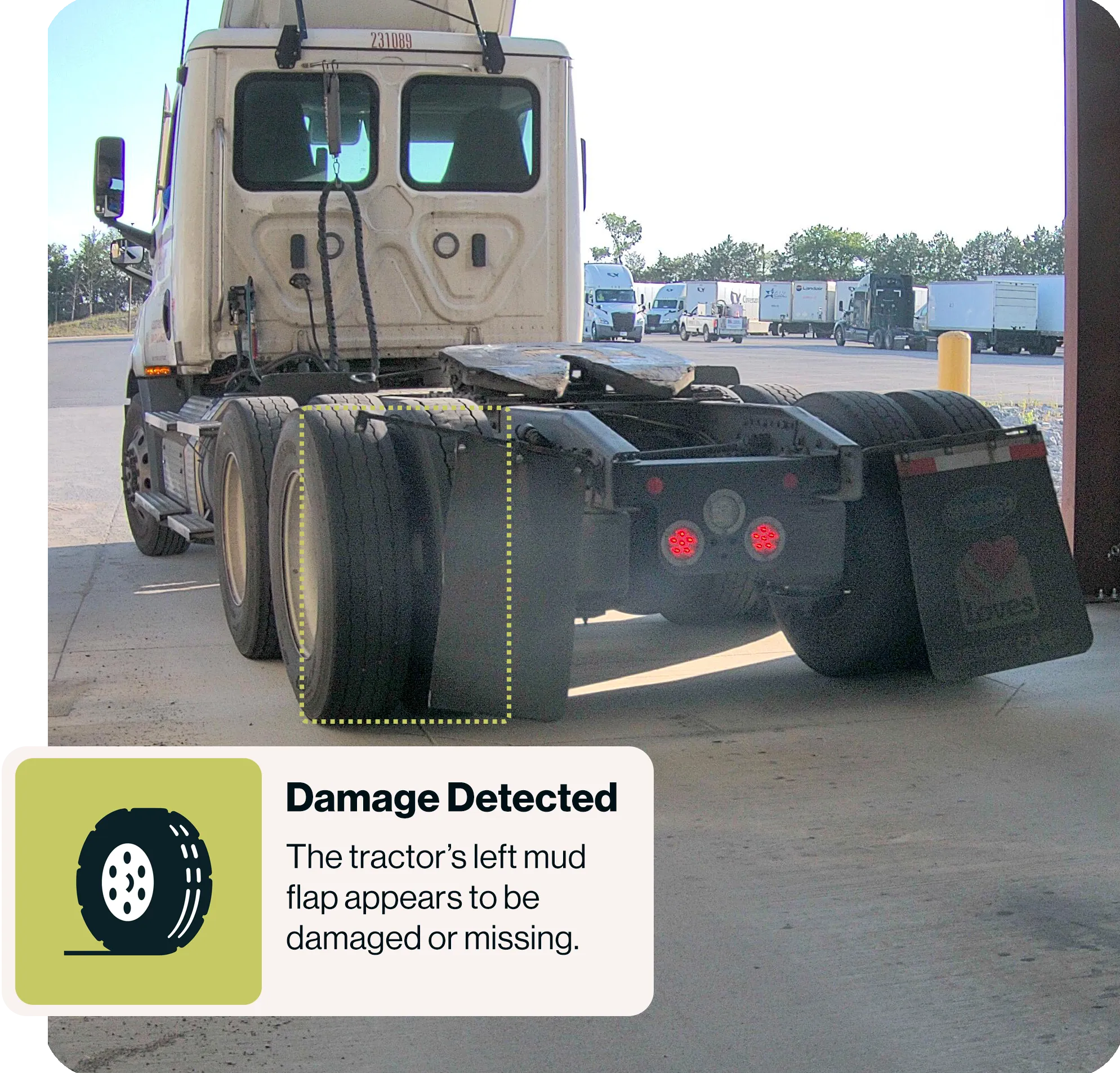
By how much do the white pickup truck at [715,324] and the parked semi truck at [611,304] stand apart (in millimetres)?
5126

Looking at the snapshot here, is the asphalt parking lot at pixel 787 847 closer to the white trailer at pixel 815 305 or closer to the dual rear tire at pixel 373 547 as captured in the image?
the dual rear tire at pixel 373 547

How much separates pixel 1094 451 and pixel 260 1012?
5773 millimetres

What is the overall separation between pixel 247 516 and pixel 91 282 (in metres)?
5.14

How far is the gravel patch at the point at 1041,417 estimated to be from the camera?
48.8 feet

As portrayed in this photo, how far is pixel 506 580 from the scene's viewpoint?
4719mm

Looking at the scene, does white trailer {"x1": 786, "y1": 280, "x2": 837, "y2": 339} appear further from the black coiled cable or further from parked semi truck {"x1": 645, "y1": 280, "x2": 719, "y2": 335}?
the black coiled cable

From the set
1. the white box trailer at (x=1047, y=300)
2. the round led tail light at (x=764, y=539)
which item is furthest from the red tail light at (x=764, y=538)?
the white box trailer at (x=1047, y=300)

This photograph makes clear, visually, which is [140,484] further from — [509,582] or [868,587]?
[868,587]

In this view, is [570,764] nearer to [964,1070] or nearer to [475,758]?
[475,758]

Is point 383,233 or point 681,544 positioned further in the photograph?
point 383,233

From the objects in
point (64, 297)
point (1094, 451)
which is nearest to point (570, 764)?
point (1094, 451)

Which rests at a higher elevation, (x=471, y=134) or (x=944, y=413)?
(x=471, y=134)

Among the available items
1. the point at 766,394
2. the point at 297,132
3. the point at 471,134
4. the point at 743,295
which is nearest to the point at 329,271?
the point at 297,132

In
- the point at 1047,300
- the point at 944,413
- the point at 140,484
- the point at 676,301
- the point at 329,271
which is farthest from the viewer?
the point at 676,301
